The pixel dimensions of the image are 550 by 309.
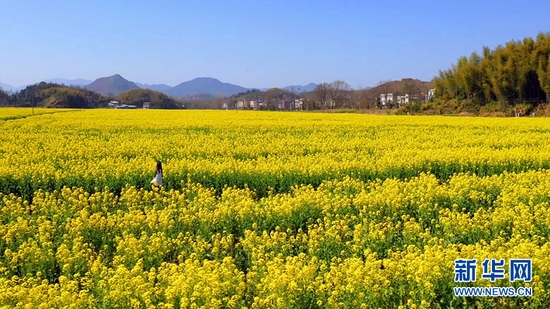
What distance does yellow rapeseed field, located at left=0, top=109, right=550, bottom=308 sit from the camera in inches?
224

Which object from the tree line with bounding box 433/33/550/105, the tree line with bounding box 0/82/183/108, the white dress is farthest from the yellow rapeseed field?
the tree line with bounding box 0/82/183/108

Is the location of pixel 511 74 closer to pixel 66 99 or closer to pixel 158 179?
pixel 158 179

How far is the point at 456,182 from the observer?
11461 millimetres

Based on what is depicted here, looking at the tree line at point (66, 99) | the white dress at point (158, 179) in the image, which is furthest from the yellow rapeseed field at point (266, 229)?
the tree line at point (66, 99)

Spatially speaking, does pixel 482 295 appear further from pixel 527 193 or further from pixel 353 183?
pixel 353 183

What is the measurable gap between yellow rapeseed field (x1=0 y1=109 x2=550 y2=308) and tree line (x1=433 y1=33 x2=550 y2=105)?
3973 centimetres

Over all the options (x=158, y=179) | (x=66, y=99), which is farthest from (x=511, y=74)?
(x=66, y=99)

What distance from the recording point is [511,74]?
174ft

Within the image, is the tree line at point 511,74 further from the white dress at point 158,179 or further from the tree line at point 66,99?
the tree line at point 66,99

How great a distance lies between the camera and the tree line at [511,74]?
51.8 metres

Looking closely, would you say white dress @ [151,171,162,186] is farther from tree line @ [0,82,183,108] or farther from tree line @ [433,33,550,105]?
tree line @ [0,82,183,108]

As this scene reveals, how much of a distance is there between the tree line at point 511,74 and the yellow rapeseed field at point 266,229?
3973 centimetres

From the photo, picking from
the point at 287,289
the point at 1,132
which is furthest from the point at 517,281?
the point at 1,132

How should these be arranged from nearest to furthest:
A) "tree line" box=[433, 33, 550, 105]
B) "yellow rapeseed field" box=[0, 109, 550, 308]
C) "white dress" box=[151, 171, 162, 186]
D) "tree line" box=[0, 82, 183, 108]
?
"yellow rapeseed field" box=[0, 109, 550, 308] → "white dress" box=[151, 171, 162, 186] → "tree line" box=[433, 33, 550, 105] → "tree line" box=[0, 82, 183, 108]
